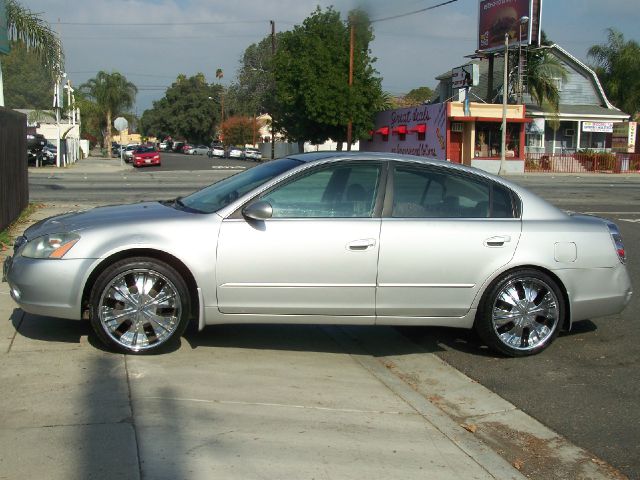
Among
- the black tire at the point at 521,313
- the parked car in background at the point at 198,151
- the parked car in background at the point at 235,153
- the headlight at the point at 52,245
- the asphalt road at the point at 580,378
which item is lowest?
the asphalt road at the point at 580,378

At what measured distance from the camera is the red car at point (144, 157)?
50.0 meters

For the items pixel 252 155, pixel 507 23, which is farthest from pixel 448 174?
pixel 252 155

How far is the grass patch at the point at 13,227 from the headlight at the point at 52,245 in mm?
4413

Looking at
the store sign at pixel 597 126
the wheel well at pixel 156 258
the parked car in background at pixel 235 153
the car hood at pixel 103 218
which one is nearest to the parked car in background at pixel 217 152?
the parked car in background at pixel 235 153

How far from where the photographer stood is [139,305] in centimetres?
551

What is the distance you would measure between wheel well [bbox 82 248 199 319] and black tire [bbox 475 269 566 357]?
224cm

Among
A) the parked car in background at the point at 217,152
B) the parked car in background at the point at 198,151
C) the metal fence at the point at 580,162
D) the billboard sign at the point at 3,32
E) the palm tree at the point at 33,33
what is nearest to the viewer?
the billboard sign at the point at 3,32

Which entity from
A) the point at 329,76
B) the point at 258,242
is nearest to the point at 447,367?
the point at 258,242

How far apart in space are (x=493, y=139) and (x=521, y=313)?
38.9m

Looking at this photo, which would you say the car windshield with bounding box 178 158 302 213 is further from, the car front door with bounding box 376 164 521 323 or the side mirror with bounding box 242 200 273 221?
the car front door with bounding box 376 164 521 323

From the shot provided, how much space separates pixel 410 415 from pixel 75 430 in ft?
6.65

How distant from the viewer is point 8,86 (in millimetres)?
84812

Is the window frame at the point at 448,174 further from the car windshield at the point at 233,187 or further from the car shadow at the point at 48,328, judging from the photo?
the car shadow at the point at 48,328

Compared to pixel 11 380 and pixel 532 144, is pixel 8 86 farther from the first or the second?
pixel 11 380
